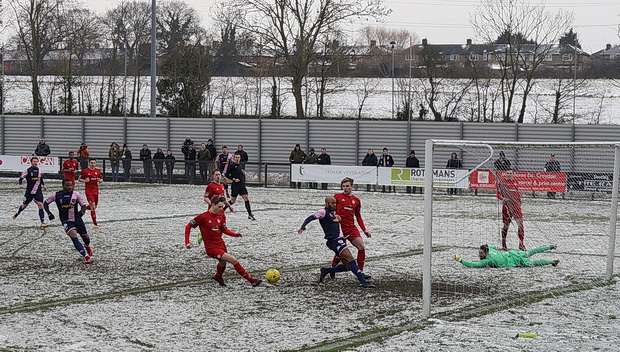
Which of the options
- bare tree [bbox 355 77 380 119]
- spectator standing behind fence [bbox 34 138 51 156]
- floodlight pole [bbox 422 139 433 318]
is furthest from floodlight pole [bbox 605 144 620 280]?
bare tree [bbox 355 77 380 119]

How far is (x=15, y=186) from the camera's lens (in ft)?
110

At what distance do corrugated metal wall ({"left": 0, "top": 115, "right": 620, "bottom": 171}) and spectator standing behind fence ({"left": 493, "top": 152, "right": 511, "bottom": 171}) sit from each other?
54.5 feet

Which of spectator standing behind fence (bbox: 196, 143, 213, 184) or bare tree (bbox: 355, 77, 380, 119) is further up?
bare tree (bbox: 355, 77, 380, 119)

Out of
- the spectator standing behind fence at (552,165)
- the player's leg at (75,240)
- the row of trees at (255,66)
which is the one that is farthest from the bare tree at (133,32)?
the player's leg at (75,240)

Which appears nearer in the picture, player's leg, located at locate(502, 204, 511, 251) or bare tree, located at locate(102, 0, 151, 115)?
player's leg, located at locate(502, 204, 511, 251)

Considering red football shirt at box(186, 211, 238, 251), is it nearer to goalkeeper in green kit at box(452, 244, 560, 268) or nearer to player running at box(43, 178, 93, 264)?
player running at box(43, 178, 93, 264)

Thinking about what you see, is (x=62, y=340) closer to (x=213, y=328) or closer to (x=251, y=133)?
(x=213, y=328)

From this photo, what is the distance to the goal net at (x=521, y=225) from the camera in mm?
13047

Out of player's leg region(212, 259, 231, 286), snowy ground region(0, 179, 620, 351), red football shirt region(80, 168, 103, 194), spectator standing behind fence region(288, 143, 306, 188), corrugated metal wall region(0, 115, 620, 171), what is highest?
corrugated metal wall region(0, 115, 620, 171)

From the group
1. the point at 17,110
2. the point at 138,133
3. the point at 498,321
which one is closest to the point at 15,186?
the point at 138,133

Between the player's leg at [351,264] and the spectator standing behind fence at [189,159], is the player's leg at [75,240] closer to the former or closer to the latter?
the player's leg at [351,264]

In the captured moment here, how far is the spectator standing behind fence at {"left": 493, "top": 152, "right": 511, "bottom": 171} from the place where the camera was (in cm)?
1647

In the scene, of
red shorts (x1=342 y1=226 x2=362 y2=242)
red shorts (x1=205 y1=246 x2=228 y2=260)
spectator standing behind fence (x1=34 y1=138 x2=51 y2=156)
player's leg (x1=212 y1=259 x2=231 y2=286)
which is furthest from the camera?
spectator standing behind fence (x1=34 y1=138 x2=51 y2=156)

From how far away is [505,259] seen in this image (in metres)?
15.5
